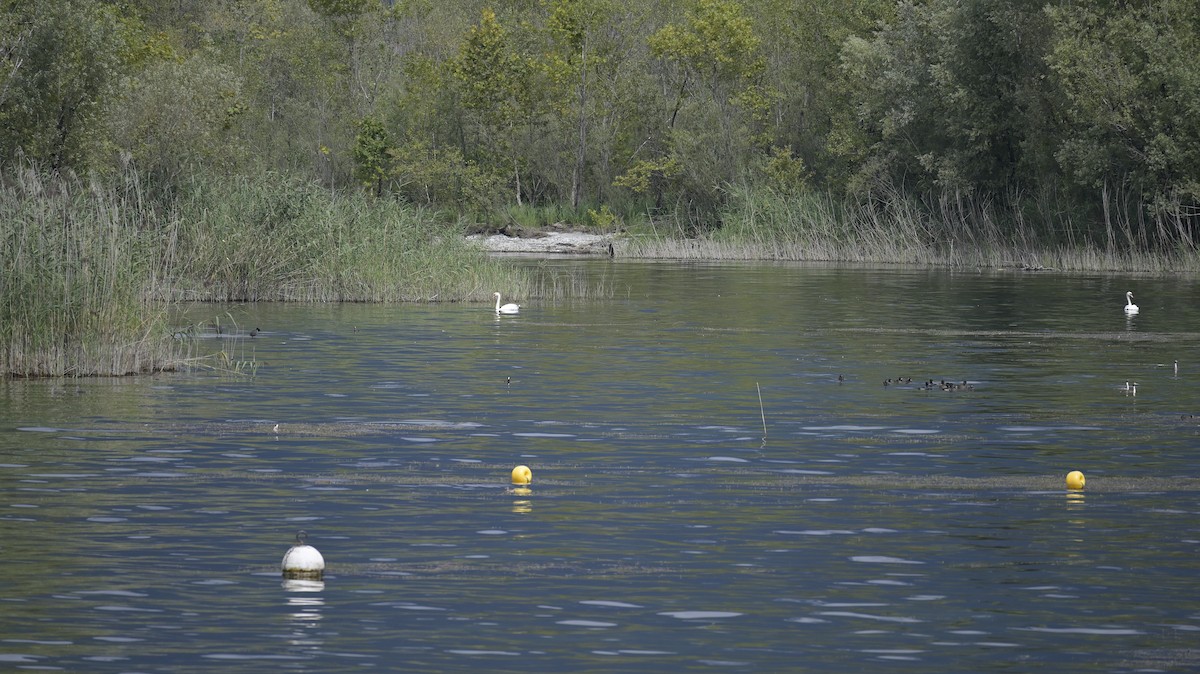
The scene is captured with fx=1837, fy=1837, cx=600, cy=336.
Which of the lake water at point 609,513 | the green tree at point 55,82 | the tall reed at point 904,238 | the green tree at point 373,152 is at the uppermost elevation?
the green tree at point 373,152

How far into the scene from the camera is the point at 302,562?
12.1m

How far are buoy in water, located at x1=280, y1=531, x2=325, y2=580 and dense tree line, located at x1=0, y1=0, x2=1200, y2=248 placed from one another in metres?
26.9

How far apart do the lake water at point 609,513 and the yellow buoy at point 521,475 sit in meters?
0.25

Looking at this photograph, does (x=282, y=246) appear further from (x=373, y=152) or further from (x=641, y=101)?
(x=641, y=101)

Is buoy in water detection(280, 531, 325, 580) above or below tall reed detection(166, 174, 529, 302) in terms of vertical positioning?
below

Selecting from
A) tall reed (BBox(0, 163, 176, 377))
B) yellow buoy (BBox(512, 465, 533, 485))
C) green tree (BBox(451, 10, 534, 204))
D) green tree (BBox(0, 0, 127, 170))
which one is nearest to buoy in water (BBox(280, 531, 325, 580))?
yellow buoy (BBox(512, 465, 533, 485))

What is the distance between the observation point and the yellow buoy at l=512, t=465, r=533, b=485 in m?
16.3

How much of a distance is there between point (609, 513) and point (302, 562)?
11.5 ft

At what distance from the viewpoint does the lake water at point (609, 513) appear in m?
10.8

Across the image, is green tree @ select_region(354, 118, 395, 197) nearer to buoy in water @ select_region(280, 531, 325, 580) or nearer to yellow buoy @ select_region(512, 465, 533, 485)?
yellow buoy @ select_region(512, 465, 533, 485)

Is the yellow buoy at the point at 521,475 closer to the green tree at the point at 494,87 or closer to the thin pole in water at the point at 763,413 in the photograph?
the thin pole in water at the point at 763,413

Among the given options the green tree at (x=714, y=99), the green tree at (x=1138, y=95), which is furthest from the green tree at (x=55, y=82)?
the green tree at (x=714, y=99)

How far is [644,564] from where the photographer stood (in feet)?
42.5

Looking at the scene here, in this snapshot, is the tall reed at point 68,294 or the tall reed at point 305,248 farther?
the tall reed at point 305,248
